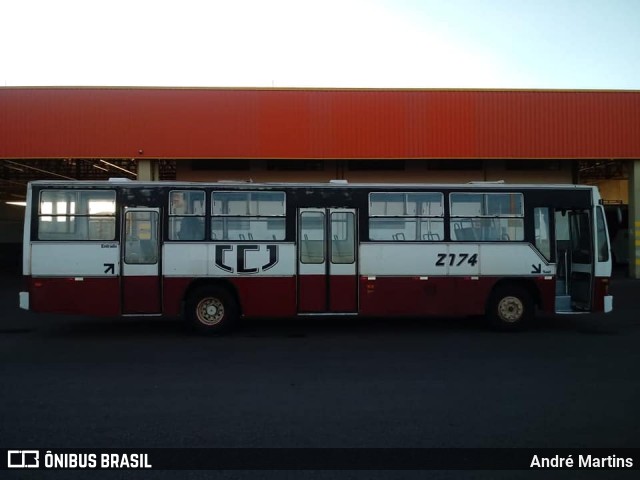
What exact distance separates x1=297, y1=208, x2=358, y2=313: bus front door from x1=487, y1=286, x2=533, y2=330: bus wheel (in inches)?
114

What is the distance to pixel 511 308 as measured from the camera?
10.4m

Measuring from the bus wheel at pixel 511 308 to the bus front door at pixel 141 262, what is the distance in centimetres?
682

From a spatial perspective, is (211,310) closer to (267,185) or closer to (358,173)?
(267,185)

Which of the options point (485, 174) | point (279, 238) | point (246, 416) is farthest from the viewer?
point (485, 174)

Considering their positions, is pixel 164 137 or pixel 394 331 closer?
pixel 394 331

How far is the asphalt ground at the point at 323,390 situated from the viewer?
477 centimetres

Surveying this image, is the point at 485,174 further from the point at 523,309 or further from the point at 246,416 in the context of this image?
the point at 246,416

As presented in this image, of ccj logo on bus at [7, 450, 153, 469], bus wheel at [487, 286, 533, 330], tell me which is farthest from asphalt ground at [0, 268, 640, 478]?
bus wheel at [487, 286, 533, 330]

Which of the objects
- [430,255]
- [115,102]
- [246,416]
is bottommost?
[246,416]

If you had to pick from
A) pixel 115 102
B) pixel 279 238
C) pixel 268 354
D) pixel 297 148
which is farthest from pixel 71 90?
pixel 268 354

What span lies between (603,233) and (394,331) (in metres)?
4.81

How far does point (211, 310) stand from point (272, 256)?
5.43 feet

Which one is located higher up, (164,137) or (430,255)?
(164,137)

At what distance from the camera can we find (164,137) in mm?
19406
